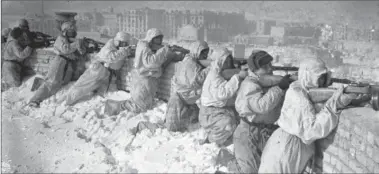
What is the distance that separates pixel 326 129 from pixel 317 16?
39155 mm

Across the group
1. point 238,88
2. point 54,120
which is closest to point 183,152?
point 238,88

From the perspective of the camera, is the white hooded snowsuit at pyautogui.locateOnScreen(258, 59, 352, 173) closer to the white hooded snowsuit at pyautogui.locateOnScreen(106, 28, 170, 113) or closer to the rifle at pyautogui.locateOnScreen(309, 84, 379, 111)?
the rifle at pyautogui.locateOnScreen(309, 84, 379, 111)

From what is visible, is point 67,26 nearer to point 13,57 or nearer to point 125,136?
point 13,57

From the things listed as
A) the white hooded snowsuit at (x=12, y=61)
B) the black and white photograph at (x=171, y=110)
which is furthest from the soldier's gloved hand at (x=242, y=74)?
the white hooded snowsuit at (x=12, y=61)

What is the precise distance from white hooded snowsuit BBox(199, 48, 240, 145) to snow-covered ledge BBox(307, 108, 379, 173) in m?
1.40

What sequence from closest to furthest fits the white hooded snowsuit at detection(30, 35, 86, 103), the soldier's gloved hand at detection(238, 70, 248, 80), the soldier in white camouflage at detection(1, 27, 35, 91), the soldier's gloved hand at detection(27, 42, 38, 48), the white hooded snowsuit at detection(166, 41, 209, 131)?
→ the soldier's gloved hand at detection(238, 70, 248, 80) → the white hooded snowsuit at detection(166, 41, 209, 131) → the white hooded snowsuit at detection(30, 35, 86, 103) → the soldier in white camouflage at detection(1, 27, 35, 91) → the soldier's gloved hand at detection(27, 42, 38, 48)

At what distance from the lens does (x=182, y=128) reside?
19.8ft

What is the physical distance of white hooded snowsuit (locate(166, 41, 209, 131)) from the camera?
599cm

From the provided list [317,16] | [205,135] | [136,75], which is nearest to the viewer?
[205,135]

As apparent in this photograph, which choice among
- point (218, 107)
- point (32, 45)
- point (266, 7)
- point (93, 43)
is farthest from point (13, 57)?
point (266, 7)

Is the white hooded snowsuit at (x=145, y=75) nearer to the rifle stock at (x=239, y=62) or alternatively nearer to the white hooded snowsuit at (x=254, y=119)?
the rifle stock at (x=239, y=62)

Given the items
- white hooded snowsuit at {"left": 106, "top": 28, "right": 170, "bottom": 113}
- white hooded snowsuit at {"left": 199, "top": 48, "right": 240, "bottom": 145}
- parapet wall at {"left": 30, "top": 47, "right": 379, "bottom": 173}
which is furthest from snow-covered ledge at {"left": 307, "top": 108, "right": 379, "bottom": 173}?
white hooded snowsuit at {"left": 106, "top": 28, "right": 170, "bottom": 113}

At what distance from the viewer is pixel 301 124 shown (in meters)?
3.80

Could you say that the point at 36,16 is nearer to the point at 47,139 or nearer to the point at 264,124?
the point at 47,139
